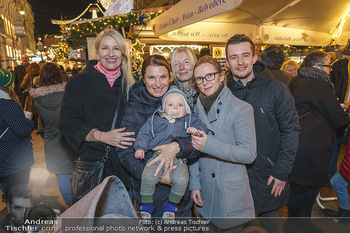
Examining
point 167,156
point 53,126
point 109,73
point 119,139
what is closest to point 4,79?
point 53,126

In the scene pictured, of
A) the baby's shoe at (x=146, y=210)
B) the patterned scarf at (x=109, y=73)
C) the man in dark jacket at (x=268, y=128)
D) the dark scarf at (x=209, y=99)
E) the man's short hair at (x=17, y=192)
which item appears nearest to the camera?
the baby's shoe at (x=146, y=210)

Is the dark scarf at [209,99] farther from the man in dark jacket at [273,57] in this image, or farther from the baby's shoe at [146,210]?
the man in dark jacket at [273,57]

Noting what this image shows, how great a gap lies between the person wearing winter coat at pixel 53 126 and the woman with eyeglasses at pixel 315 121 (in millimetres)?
3301

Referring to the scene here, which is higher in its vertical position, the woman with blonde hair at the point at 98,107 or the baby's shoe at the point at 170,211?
the woman with blonde hair at the point at 98,107

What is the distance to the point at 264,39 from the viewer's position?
16.9ft

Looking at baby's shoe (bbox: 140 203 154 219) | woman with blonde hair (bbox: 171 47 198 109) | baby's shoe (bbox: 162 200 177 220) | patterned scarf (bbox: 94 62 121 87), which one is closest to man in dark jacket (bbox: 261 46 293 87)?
woman with blonde hair (bbox: 171 47 198 109)

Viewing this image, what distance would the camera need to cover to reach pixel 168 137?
2086 millimetres

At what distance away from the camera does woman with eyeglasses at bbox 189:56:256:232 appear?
1.91m

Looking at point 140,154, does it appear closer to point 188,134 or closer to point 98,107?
point 188,134

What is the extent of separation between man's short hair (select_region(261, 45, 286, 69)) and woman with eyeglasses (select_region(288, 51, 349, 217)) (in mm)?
495

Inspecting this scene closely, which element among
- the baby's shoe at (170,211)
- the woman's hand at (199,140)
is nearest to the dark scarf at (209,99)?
the woman's hand at (199,140)

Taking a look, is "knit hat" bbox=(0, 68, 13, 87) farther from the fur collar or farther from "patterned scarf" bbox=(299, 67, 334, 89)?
"patterned scarf" bbox=(299, 67, 334, 89)

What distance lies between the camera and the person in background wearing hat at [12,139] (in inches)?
116

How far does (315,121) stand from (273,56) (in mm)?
1125
